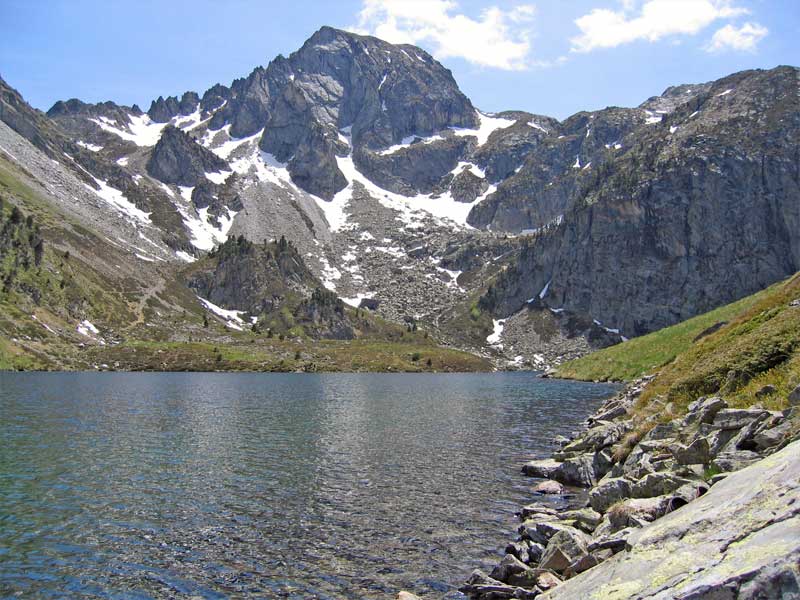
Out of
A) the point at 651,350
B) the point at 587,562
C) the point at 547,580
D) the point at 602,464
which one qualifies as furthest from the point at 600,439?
the point at 651,350

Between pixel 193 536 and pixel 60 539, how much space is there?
545 cm

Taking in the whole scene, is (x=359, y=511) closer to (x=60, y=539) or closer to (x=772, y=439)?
(x=60, y=539)

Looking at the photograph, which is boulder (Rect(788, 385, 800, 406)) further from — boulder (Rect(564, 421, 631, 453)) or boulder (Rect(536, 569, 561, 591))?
boulder (Rect(564, 421, 631, 453))

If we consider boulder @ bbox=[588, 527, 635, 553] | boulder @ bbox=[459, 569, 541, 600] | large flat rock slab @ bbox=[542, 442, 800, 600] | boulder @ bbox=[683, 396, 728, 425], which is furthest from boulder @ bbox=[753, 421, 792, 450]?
boulder @ bbox=[459, 569, 541, 600]

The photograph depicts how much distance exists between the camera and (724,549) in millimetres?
9539

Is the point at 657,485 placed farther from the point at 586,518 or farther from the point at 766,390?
the point at 766,390

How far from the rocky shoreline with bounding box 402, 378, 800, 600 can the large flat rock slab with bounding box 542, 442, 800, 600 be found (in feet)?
0.08

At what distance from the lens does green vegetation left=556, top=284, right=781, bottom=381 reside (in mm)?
85938

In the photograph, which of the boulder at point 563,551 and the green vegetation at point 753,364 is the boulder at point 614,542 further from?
the green vegetation at point 753,364

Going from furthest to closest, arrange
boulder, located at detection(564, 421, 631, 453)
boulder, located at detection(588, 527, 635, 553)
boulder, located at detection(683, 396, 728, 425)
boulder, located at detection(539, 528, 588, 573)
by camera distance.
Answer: boulder, located at detection(564, 421, 631, 453), boulder, located at detection(683, 396, 728, 425), boulder, located at detection(539, 528, 588, 573), boulder, located at detection(588, 527, 635, 553)

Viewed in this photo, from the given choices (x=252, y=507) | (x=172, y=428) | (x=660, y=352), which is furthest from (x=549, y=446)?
(x=660, y=352)

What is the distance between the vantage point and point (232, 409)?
2918 inches

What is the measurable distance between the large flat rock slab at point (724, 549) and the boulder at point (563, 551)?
4646 mm

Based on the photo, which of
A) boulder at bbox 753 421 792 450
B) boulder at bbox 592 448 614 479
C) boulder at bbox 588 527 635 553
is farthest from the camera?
boulder at bbox 592 448 614 479
